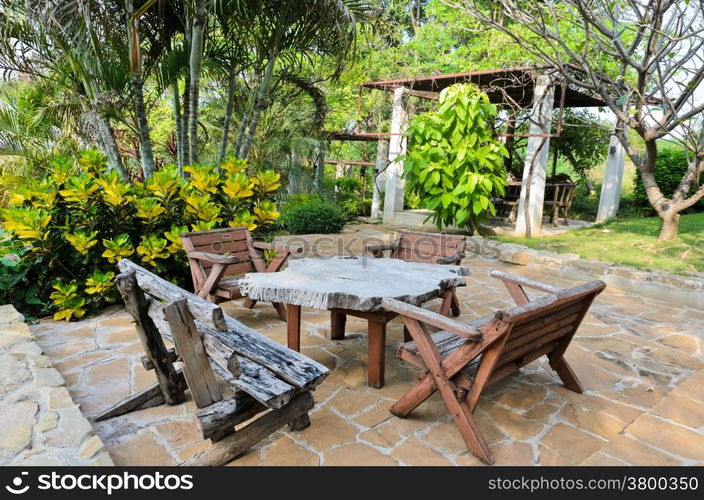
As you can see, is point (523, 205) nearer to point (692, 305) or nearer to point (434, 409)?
point (692, 305)

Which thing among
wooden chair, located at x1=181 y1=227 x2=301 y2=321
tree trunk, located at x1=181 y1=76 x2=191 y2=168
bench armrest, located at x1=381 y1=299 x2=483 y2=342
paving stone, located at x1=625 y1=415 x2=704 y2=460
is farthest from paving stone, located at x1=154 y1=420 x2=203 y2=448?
tree trunk, located at x1=181 y1=76 x2=191 y2=168

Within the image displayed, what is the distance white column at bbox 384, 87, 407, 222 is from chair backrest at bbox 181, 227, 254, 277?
5637 millimetres

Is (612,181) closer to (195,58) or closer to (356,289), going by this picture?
(195,58)

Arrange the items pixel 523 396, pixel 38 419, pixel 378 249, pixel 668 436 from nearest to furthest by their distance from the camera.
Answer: pixel 38 419 → pixel 668 436 → pixel 523 396 → pixel 378 249

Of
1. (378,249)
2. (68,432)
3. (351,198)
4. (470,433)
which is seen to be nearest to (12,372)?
(68,432)

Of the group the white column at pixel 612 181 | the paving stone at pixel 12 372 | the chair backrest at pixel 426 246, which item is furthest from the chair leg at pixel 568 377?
the white column at pixel 612 181

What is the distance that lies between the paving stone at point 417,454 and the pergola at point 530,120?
608 centimetres

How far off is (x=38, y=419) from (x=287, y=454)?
1187mm

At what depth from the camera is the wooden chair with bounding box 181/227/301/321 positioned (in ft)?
11.4

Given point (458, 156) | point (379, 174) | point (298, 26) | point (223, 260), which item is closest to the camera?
point (223, 260)

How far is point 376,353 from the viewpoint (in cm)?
277
